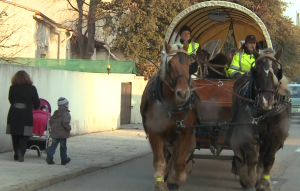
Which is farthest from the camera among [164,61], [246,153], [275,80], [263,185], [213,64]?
[213,64]

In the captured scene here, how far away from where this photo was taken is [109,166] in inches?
428

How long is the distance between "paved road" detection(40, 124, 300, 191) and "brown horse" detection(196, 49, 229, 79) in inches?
77.9

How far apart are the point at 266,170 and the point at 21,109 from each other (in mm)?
5348

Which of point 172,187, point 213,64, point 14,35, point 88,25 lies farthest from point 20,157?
point 88,25

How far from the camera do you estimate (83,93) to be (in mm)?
16812

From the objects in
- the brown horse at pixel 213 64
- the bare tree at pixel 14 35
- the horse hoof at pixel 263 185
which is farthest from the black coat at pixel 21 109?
the bare tree at pixel 14 35

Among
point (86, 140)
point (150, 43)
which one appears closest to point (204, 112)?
point (86, 140)

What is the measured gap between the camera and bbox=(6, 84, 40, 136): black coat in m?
10.3

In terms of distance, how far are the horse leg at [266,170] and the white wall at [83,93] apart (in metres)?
6.60

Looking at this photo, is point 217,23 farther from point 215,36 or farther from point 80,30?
point 80,30

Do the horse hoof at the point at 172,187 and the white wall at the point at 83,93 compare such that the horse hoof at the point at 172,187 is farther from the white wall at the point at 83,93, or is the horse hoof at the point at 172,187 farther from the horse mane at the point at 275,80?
the white wall at the point at 83,93

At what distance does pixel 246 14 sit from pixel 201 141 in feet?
9.38

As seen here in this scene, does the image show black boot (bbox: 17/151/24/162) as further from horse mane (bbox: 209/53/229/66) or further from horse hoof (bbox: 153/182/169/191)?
horse mane (bbox: 209/53/229/66)

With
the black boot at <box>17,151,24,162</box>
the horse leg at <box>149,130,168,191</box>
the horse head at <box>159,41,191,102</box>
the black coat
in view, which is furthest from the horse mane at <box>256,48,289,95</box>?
the black boot at <box>17,151,24,162</box>
